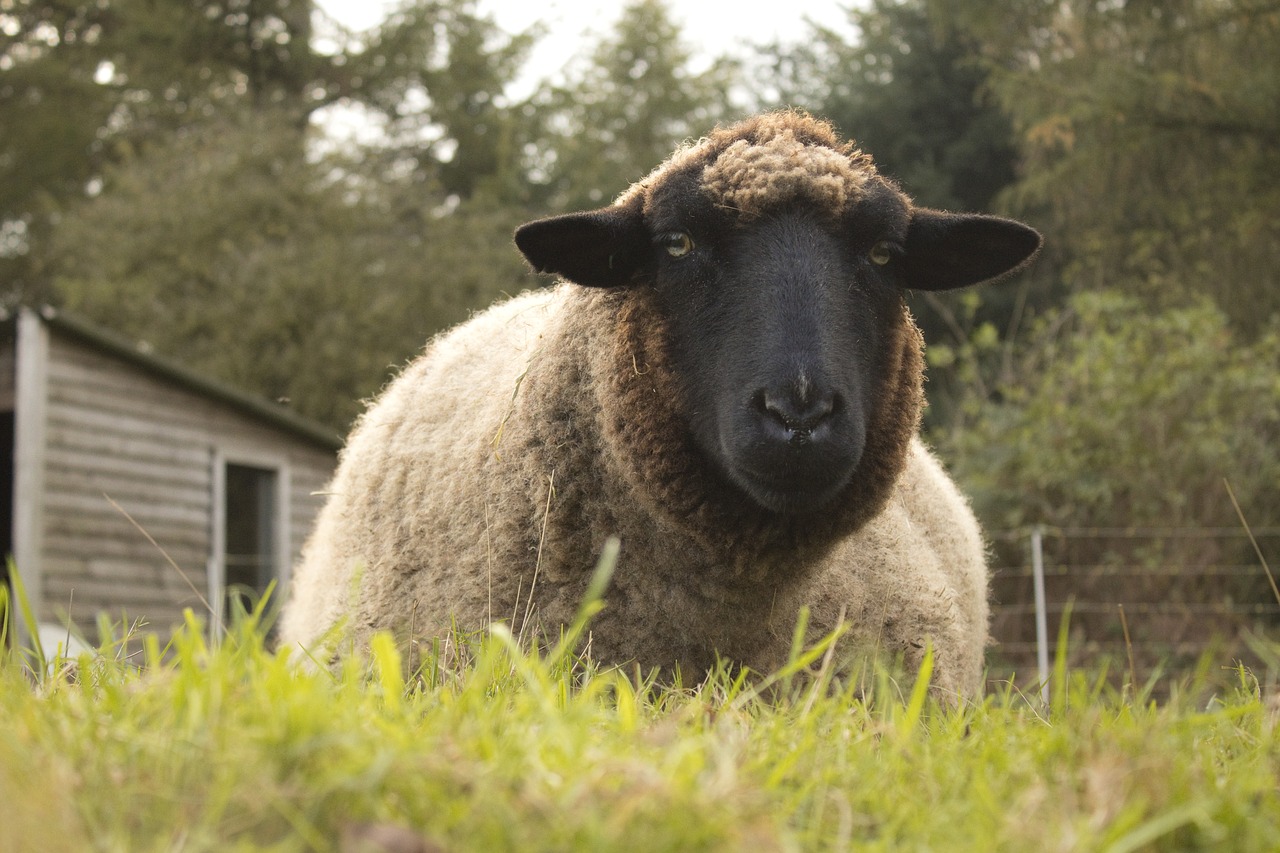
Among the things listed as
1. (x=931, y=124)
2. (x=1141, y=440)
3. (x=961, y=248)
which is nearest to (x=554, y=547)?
(x=961, y=248)

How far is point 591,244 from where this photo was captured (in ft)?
13.5

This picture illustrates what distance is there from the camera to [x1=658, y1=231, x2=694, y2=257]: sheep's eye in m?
3.99

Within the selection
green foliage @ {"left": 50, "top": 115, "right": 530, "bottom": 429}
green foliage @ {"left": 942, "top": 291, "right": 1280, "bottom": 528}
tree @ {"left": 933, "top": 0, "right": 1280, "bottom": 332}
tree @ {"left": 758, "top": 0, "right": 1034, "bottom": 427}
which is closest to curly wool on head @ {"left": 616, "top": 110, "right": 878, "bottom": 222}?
green foliage @ {"left": 942, "top": 291, "right": 1280, "bottom": 528}

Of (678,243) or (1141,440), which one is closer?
(678,243)

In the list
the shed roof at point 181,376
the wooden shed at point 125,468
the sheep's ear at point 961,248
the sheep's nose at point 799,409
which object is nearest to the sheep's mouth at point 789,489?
the sheep's nose at point 799,409

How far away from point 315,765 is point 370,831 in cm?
16

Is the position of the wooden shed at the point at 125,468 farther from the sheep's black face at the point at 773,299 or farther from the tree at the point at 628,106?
the tree at the point at 628,106

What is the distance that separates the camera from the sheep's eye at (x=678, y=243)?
3.99 m

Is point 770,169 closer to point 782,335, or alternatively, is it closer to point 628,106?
point 782,335

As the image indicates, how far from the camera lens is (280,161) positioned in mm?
27578

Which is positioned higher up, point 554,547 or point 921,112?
point 921,112

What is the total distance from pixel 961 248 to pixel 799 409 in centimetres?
142

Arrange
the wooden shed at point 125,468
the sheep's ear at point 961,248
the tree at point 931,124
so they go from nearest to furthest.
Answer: the sheep's ear at point 961,248, the wooden shed at point 125,468, the tree at point 931,124

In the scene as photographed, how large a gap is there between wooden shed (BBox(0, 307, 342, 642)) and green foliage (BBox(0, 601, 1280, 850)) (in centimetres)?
1138
